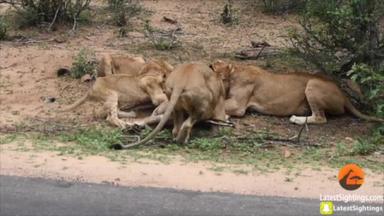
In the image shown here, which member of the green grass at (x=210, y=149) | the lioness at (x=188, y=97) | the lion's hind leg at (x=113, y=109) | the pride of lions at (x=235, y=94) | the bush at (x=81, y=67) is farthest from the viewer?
the bush at (x=81, y=67)

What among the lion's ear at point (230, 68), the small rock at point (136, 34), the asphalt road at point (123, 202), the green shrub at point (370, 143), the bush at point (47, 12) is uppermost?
the bush at point (47, 12)

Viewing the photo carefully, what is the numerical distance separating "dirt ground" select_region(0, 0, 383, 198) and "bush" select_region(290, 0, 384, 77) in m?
1.01

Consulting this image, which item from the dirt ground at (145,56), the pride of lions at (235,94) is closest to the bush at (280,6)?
the dirt ground at (145,56)

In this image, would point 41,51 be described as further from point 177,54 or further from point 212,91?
point 212,91

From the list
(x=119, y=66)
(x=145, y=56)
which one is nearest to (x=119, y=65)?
(x=119, y=66)

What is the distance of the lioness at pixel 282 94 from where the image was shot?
11.0 metres

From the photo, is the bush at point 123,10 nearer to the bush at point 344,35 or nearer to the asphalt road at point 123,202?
the bush at point 344,35

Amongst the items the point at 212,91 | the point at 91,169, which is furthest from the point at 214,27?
the point at 91,169

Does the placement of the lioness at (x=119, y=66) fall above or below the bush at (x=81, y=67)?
above

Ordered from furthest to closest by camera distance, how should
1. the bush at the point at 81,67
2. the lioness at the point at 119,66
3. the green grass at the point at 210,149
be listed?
1. the bush at the point at 81,67
2. the lioness at the point at 119,66
3. the green grass at the point at 210,149

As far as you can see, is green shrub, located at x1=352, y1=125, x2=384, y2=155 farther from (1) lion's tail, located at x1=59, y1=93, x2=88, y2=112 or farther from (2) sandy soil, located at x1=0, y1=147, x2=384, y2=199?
(1) lion's tail, located at x1=59, y1=93, x2=88, y2=112

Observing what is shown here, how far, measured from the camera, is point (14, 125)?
10188 mm

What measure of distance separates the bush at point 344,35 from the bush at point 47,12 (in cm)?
544

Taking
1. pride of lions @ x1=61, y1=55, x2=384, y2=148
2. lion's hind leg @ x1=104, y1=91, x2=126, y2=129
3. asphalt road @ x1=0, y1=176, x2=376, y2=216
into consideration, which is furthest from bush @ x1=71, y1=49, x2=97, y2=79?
asphalt road @ x1=0, y1=176, x2=376, y2=216
